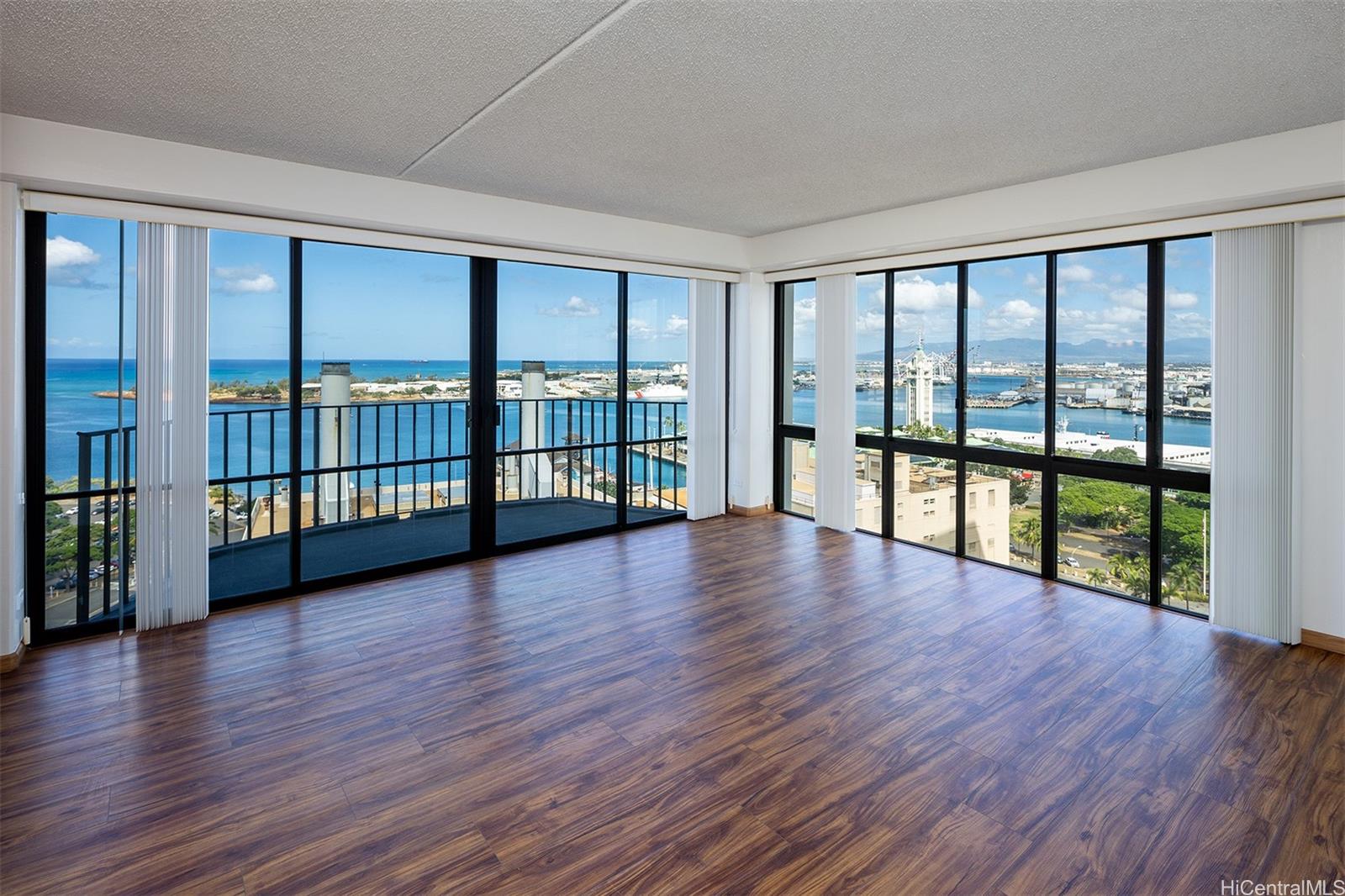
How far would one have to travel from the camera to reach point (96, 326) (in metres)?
3.72

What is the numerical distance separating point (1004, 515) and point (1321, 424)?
6.11 ft

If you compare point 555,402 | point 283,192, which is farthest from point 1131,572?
point 283,192

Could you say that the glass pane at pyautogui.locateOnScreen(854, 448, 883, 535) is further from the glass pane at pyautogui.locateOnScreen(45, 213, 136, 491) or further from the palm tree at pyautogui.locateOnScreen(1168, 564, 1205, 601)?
the glass pane at pyautogui.locateOnScreen(45, 213, 136, 491)

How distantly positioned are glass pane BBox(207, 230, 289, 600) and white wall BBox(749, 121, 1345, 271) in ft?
13.6

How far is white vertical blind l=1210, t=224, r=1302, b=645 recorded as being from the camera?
11.8 ft

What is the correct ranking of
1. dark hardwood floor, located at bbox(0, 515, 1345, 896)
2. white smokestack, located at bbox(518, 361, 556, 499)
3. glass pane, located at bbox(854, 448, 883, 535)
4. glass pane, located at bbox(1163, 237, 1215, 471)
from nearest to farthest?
1. dark hardwood floor, located at bbox(0, 515, 1345, 896)
2. glass pane, located at bbox(1163, 237, 1215, 471)
3. white smokestack, located at bbox(518, 361, 556, 499)
4. glass pane, located at bbox(854, 448, 883, 535)

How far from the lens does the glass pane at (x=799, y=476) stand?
656 cm

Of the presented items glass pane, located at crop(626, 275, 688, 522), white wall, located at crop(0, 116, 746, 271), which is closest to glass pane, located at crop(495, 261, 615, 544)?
glass pane, located at crop(626, 275, 688, 522)

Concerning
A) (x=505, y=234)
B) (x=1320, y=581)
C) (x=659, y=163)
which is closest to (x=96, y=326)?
(x=505, y=234)

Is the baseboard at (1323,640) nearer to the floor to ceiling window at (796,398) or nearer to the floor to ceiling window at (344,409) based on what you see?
the floor to ceiling window at (796,398)

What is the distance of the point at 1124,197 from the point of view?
386 centimetres

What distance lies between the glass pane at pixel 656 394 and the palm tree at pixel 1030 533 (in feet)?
9.79

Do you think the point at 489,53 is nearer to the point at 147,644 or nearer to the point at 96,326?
the point at 96,326

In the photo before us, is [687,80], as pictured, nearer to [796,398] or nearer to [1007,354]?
[1007,354]
